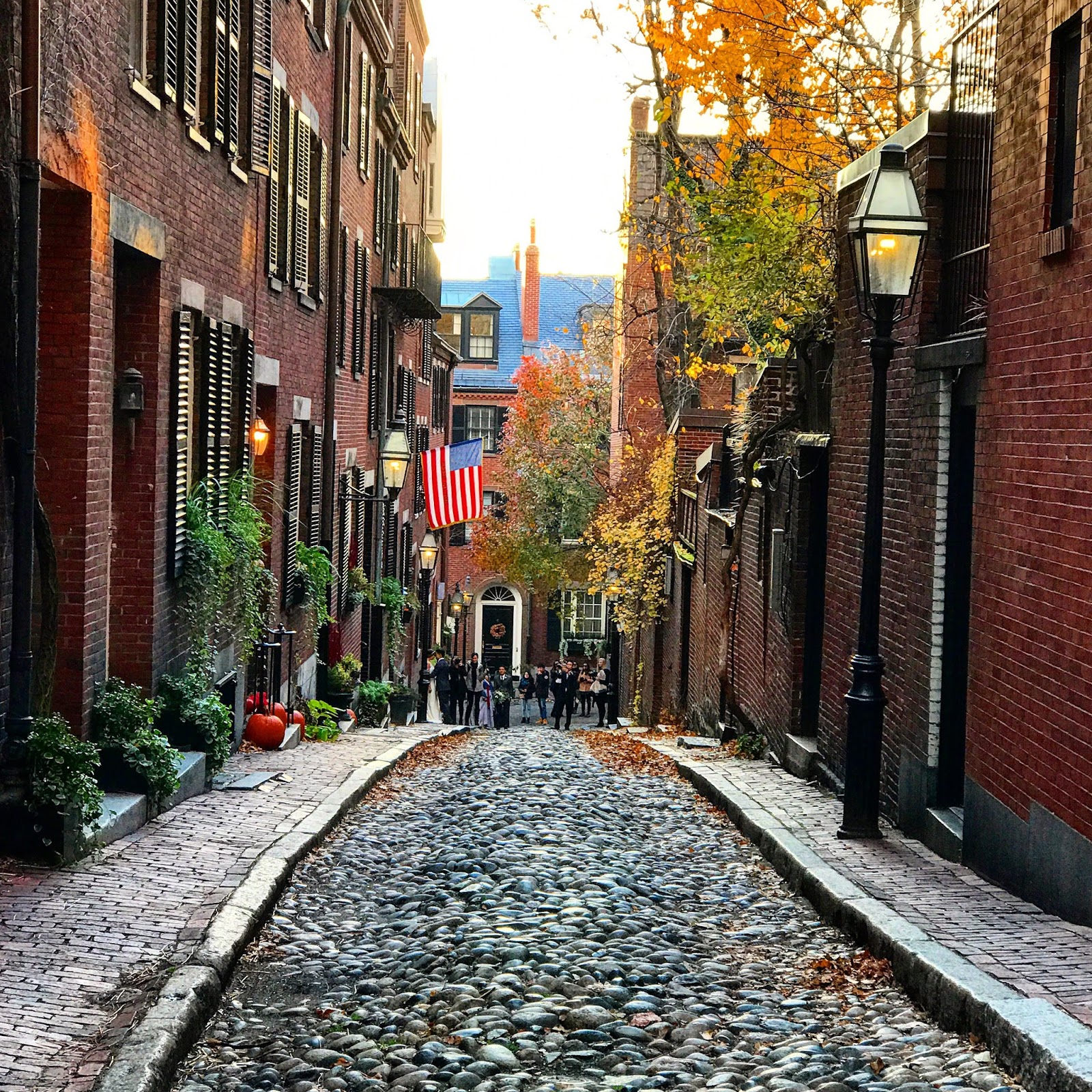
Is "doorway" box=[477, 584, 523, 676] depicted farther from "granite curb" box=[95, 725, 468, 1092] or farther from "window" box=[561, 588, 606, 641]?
"granite curb" box=[95, 725, 468, 1092]

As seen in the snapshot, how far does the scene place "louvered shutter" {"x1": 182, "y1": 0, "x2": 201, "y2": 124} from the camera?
10625 mm

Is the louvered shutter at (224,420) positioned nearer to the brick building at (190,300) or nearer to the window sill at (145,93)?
the brick building at (190,300)

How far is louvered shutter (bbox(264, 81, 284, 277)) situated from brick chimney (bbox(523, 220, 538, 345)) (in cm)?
4191

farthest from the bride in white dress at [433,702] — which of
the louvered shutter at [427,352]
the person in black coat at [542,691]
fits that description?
the louvered shutter at [427,352]

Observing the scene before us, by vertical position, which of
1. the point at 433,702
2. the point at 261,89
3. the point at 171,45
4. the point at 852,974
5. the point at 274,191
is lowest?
the point at 433,702

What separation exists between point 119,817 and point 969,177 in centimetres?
652

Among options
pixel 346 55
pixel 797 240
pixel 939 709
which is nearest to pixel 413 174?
pixel 346 55

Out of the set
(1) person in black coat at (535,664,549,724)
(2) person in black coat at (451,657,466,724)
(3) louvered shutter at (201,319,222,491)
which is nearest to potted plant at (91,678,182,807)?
(3) louvered shutter at (201,319,222,491)

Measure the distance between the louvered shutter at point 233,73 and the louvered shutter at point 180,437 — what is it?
7.11 ft

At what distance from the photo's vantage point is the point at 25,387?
7539mm

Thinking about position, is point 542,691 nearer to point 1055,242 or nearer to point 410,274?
point 410,274

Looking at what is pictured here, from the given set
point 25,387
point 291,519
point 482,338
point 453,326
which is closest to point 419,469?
point 291,519

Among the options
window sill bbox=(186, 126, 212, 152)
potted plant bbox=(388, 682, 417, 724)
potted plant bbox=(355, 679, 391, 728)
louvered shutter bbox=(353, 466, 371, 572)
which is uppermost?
window sill bbox=(186, 126, 212, 152)

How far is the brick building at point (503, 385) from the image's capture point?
5112 centimetres
